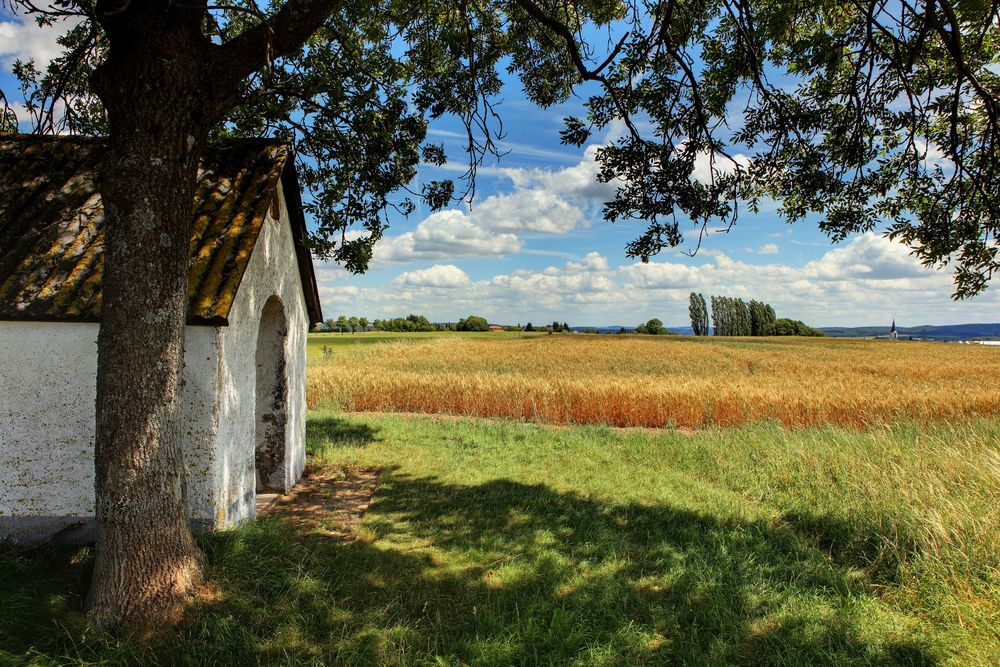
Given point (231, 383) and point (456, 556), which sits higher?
point (231, 383)

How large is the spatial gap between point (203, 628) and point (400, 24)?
8638 mm

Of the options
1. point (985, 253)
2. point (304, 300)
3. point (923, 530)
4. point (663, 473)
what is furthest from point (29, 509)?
point (985, 253)

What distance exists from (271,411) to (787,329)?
330 feet

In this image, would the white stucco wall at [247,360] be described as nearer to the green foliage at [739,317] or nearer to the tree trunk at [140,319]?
the tree trunk at [140,319]

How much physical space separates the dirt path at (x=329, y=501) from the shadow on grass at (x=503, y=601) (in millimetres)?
353

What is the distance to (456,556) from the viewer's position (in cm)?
602

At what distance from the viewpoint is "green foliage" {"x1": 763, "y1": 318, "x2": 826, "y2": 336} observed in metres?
90.8

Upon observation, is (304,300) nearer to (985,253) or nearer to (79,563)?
(79,563)

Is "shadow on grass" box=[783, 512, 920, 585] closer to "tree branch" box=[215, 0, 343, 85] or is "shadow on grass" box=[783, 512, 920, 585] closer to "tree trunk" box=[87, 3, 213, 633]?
"tree trunk" box=[87, 3, 213, 633]

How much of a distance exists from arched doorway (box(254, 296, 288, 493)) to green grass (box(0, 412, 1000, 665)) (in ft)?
6.15

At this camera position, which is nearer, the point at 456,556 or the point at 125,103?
the point at 125,103

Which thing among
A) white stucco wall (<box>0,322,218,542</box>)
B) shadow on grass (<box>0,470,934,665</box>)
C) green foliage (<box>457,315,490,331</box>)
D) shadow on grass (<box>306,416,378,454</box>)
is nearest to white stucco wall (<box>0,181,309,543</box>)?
white stucco wall (<box>0,322,218,542</box>)

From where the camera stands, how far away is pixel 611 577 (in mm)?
5488

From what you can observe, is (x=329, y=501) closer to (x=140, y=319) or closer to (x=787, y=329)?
(x=140, y=319)
